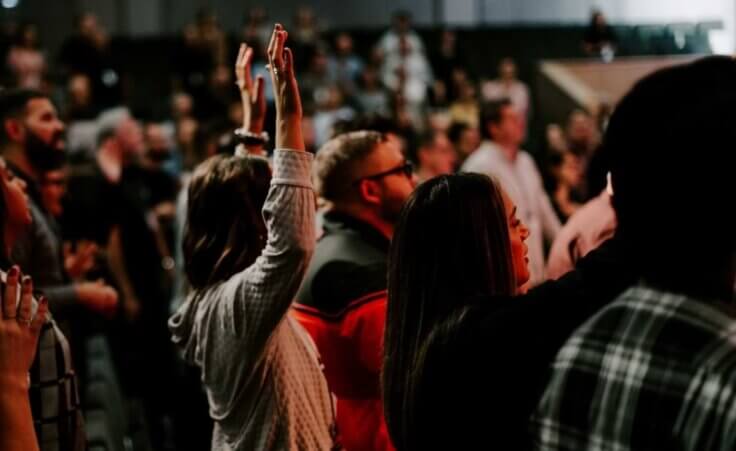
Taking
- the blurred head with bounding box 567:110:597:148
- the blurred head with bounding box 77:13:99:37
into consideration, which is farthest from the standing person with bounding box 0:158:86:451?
the blurred head with bounding box 77:13:99:37

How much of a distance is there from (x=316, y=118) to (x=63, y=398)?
937 centimetres

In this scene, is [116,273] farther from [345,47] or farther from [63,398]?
[345,47]

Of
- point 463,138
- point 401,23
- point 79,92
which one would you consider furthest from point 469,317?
point 79,92

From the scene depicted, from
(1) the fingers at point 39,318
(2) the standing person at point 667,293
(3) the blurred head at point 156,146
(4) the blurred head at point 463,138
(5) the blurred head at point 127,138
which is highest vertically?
(2) the standing person at point 667,293

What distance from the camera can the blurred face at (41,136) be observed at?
4.24 meters

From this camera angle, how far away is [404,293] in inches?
80.7

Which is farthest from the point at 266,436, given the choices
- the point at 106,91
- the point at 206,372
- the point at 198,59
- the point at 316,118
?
the point at 198,59

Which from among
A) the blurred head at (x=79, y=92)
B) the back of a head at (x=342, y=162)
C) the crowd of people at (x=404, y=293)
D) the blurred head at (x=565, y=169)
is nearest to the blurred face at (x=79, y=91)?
the blurred head at (x=79, y=92)

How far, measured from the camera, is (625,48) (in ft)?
45.2

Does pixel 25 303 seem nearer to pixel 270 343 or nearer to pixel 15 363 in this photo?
pixel 15 363

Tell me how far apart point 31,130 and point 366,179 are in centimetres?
159

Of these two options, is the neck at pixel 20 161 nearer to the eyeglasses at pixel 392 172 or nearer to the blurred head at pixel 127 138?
the eyeglasses at pixel 392 172

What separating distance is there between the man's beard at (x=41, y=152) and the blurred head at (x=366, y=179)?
1.44 metres

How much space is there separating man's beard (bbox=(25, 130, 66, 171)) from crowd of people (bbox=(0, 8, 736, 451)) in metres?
0.01
